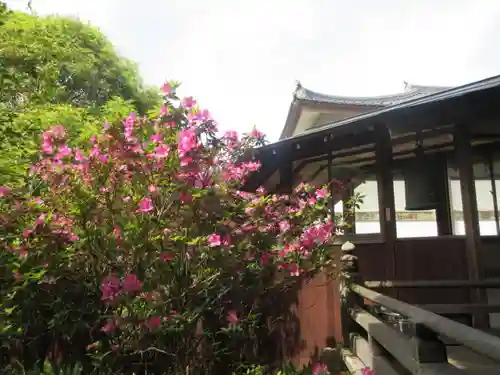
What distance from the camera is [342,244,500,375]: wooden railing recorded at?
171cm

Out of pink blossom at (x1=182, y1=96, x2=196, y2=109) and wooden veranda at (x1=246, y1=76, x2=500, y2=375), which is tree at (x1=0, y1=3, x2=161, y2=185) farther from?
wooden veranda at (x1=246, y1=76, x2=500, y2=375)

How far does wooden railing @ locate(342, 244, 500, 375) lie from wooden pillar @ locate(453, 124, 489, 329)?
789mm

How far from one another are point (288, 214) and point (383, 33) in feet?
13.5

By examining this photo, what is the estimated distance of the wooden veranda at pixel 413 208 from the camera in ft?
12.8

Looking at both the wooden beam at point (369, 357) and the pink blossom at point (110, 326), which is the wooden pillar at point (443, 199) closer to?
the wooden beam at point (369, 357)

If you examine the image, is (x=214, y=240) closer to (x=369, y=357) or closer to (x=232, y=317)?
(x=232, y=317)

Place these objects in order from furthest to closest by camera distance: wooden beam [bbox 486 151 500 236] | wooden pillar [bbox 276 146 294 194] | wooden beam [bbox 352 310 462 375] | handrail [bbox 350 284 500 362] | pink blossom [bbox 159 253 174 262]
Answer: wooden pillar [bbox 276 146 294 194]
wooden beam [bbox 486 151 500 236]
pink blossom [bbox 159 253 174 262]
wooden beam [bbox 352 310 462 375]
handrail [bbox 350 284 500 362]

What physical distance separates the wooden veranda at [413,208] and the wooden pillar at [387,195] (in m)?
0.01

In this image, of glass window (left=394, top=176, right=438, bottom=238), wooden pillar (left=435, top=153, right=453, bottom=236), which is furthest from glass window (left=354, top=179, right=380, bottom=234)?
wooden pillar (left=435, top=153, right=453, bottom=236)

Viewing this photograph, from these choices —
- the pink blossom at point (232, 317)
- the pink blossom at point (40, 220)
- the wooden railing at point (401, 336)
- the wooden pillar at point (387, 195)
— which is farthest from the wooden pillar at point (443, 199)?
the pink blossom at point (40, 220)

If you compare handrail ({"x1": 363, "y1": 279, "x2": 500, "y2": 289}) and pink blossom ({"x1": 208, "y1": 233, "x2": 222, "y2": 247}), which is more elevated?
pink blossom ({"x1": 208, "y1": 233, "x2": 222, "y2": 247})

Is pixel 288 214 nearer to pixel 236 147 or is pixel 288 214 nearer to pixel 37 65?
pixel 236 147

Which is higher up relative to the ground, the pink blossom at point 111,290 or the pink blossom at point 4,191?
the pink blossom at point 4,191

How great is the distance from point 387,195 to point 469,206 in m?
0.97
